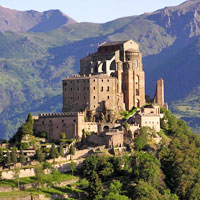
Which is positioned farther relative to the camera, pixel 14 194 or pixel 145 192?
pixel 145 192

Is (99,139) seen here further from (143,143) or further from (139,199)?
(139,199)

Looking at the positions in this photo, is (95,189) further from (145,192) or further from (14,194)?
(14,194)

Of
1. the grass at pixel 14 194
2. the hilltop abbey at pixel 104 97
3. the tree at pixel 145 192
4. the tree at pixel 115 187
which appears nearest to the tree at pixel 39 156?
the grass at pixel 14 194

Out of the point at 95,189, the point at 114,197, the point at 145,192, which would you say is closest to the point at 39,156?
the point at 95,189

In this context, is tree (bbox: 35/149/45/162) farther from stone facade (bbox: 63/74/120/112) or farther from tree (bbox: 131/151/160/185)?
stone facade (bbox: 63/74/120/112)

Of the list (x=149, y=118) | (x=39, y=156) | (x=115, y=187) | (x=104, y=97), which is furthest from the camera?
(x=104, y=97)

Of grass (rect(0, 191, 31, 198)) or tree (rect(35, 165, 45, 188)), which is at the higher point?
tree (rect(35, 165, 45, 188))

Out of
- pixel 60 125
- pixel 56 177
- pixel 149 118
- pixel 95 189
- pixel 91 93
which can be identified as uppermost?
pixel 91 93

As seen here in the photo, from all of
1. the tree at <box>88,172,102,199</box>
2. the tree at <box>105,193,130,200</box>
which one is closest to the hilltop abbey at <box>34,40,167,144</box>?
the tree at <box>88,172,102,199</box>

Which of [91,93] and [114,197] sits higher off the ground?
[91,93]

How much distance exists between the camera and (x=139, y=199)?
106188 mm

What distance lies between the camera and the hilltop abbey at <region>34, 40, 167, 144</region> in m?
130

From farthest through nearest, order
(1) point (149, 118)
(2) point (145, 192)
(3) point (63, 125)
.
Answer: (1) point (149, 118)
(3) point (63, 125)
(2) point (145, 192)

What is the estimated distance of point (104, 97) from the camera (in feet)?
454
